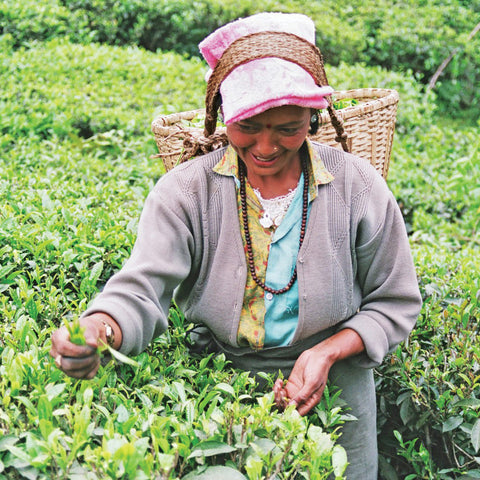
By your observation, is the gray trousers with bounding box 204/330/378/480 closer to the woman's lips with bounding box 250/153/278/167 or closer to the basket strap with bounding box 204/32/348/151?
the woman's lips with bounding box 250/153/278/167

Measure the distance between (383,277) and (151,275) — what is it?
2.42ft

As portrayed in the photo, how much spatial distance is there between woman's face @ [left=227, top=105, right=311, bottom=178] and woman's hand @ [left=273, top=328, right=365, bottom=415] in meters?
0.55

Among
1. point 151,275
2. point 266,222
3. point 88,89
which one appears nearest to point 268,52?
point 266,222

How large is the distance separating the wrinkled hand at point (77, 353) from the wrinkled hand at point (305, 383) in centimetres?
59

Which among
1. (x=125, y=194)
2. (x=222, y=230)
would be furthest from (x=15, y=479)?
(x=125, y=194)

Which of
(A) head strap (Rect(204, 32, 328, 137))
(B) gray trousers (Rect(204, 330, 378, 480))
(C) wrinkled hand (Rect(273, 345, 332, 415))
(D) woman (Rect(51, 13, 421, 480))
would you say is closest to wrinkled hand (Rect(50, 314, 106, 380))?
(D) woman (Rect(51, 13, 421, 480))

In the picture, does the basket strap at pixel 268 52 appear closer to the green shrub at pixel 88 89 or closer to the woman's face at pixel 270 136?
the woman's face at pixel 270 136

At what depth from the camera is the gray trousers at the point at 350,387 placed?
2207mm

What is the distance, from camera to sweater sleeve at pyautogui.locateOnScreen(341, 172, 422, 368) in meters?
2.10

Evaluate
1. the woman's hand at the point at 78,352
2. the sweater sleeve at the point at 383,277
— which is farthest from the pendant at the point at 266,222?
the woman's hand at the point at 78,352

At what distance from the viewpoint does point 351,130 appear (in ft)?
8.84

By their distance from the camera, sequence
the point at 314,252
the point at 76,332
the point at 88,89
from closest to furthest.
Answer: the point at 76,332 → the point at 314,252 → the point at 88,89

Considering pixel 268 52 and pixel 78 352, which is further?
pixel 268 52

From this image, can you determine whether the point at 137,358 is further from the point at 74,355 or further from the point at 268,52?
the point at 268,52
